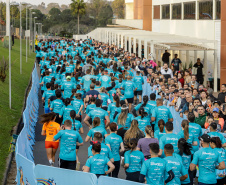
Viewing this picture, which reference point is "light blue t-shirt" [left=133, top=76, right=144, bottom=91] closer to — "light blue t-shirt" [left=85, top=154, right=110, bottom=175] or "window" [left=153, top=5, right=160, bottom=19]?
"light blue t-shirt" [left=85, top=154, right=110, bottom=175]

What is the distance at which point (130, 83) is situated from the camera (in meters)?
18.4

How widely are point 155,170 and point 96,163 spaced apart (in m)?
1.10

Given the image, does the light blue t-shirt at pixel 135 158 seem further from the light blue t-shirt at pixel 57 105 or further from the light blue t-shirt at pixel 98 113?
the light blue t-shirt at pixel 57 105

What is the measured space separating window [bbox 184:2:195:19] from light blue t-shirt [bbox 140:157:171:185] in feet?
92.9

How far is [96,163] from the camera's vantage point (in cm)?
884

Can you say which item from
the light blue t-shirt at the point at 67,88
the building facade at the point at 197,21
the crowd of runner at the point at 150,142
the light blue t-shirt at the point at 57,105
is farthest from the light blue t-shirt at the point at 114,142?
the building facade at the point at 197,21

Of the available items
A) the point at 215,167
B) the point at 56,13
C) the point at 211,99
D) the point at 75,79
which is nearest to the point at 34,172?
the point at 215,167

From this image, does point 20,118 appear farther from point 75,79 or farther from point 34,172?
point 34,172

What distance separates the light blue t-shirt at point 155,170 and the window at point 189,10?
92.9ft

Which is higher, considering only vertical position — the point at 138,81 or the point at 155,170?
the point at 138,81

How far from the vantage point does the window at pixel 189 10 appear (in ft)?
117

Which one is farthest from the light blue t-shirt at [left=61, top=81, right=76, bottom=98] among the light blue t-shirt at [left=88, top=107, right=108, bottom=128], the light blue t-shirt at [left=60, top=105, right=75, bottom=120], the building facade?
the building facade

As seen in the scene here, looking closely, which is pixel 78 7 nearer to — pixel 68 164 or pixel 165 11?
pixel 165 11

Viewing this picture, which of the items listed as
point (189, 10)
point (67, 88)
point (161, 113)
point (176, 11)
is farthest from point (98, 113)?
point (176, 11)
